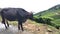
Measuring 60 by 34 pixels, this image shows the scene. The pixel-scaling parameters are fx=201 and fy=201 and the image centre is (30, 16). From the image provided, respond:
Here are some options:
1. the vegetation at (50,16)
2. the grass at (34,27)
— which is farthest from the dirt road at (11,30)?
the vegetation at (50,16)

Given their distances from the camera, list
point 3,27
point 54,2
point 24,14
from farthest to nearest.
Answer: point 54,2 → point 3,27 → point 24,14

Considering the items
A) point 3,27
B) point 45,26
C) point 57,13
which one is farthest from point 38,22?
point 3,27

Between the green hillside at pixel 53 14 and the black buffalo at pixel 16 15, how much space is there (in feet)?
0.48

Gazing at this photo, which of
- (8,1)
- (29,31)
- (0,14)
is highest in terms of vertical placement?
(8,1)

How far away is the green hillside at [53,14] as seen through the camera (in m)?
1.97

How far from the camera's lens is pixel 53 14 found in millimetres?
2051

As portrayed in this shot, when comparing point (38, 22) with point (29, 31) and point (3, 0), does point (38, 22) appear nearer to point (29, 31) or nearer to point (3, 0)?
point (29, 31)

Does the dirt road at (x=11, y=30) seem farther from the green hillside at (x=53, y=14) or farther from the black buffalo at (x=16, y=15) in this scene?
the green hillside at (x=53, y=14)

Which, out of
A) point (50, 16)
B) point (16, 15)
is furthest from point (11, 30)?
point (50, 16)

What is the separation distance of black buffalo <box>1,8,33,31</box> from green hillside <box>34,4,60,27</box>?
15 centimetres

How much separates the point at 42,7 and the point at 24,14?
321mm

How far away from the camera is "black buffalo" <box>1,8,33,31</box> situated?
1.92 m

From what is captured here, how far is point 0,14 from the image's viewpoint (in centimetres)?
204

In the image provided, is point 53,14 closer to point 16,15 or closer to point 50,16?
point 50,16
